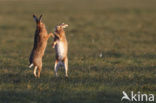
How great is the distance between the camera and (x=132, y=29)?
1029 inches

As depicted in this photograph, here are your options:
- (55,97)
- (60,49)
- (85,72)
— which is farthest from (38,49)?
(55,97)

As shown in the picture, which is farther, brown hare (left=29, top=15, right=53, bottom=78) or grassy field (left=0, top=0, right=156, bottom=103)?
brown hare (left=29, top=15, right=53, bottom=78)

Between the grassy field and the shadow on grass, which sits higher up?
the grassy field

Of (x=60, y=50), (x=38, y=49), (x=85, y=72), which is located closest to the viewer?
(x=60, y=50)

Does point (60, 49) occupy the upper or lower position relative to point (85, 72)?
upper

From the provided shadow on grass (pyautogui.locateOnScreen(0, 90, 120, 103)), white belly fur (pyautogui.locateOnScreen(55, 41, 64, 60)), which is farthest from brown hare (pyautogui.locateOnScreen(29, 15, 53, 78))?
shadow on grass (pyautogui.locateOnScreen(0, 90, 120, 103))

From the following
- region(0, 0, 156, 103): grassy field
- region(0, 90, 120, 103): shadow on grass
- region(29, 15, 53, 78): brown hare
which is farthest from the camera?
region(29, 15, 53, 78): brown hare

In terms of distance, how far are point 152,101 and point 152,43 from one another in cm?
1079

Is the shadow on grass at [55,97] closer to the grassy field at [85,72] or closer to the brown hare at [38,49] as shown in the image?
the grassy field at [85,72]

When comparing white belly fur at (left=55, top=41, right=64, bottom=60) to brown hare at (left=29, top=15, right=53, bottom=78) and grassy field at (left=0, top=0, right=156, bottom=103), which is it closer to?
brown hare at (left=29, top=15, right=53, bottom=78)

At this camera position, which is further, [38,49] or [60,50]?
[38,49]

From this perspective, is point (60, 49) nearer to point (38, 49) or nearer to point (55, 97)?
point (38, 49)

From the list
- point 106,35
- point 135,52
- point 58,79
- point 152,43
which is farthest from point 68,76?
point 106,35

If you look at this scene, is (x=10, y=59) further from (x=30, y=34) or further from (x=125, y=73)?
(x=30, y=34)
